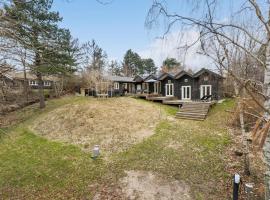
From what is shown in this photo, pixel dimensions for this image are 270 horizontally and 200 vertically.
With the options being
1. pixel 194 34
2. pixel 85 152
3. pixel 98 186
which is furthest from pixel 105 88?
pixel 194 34

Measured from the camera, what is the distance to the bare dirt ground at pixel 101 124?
10.5 m

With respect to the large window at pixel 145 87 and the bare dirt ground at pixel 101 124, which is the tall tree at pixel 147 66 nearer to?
the large window at pixel 145 87

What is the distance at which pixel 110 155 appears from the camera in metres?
8.93

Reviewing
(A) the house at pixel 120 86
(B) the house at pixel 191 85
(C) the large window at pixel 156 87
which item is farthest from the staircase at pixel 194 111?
(A) the house at pixel 120 86

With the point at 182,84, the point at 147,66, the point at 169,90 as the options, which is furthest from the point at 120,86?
the point at 147,66

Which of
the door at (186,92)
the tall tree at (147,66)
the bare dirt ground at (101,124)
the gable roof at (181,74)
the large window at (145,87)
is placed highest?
the tall tree at (147,66)

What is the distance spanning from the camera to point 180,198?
18.9 ft

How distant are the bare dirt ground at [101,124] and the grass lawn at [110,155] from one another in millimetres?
55

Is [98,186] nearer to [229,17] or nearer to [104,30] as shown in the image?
[104,30]

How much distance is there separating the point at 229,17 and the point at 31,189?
7.80 metres

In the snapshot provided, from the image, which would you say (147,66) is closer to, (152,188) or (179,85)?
(179,85)

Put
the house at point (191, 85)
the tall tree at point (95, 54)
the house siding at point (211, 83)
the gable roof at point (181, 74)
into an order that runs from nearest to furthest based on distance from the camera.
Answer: the house siding at point (211, 83) < the house at point (191, 85) < the gable roof at point (181, 74) < the tall tree at point (95, 54)

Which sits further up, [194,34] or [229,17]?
[229,17]

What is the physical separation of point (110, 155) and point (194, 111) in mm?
8394
